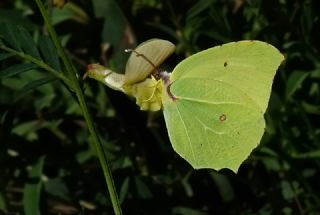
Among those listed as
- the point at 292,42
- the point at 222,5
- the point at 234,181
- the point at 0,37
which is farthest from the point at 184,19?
the point at 0,37

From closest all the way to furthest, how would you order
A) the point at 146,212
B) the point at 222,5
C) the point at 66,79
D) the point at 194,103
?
the point at 66,79 < the point at 194,103 < the point at 146,212 < the point at 222,5

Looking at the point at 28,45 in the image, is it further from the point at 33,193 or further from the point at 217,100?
the point at 33,193

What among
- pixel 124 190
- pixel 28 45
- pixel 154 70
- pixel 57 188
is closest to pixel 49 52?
pixel 28 45

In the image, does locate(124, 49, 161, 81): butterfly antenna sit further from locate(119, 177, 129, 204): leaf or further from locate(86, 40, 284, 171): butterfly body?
locate(119, 177, 129, 204): leaf

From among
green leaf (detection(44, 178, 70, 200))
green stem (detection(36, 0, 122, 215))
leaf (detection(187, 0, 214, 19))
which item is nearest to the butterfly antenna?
green stem (detection(36, 0, 122, 215))

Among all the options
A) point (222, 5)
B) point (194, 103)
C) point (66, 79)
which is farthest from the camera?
point (222, 5)

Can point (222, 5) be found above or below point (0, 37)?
below

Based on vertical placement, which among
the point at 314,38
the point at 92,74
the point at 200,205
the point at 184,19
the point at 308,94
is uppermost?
the point at 92,74

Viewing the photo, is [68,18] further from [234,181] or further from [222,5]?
[234,181]
